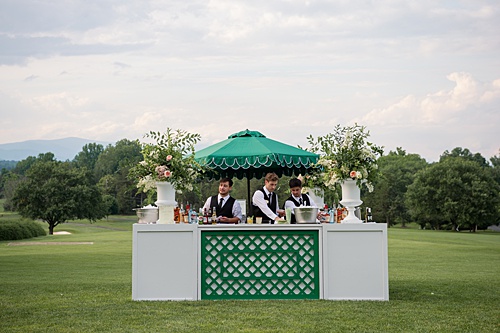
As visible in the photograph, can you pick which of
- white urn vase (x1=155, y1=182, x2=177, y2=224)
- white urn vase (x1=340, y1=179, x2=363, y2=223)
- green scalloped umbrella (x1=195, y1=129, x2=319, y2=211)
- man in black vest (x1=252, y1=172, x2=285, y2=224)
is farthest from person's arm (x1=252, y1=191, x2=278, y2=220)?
white urn vase (x1=155, y1=182, x2=177, y2=224)

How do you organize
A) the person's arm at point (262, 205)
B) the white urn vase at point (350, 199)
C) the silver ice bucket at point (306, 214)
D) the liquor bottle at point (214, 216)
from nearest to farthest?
the silver ice bucket at point (306, 214) < the white urn vase at point (350, 199) < the liquor bottle at point (214, 216) < the person's arm at point (262, 205)

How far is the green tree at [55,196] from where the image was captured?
2098 inches

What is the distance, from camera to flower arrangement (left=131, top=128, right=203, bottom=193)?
10711mm

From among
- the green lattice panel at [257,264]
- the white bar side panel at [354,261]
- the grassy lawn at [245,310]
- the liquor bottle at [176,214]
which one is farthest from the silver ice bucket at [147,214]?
the white bar side panel at [354,261]

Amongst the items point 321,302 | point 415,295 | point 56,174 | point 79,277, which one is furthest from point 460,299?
point 56,174

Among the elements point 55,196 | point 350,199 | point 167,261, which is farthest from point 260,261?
point 55,196

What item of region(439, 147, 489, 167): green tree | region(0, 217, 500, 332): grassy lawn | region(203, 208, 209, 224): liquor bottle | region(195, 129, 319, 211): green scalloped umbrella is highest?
region(439, 147, 489, 167): green tree

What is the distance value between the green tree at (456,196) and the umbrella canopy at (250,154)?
157 feet

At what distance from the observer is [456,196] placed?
58.0 metres

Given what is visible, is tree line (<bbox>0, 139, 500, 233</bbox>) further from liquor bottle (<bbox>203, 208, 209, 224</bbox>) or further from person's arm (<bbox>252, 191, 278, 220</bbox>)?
liquor bottle (<bbox>203, 208, 209, 224</bbox>)

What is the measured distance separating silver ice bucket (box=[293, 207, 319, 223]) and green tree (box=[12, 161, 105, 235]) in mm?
43785

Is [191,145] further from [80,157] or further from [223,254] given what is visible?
[80,157]

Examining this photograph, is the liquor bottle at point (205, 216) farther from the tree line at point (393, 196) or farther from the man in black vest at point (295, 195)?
the tree line at point (393, 196)

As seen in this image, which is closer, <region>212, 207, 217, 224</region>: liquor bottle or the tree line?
<region>212, 207, 217, 224</region>: liquor bottle
